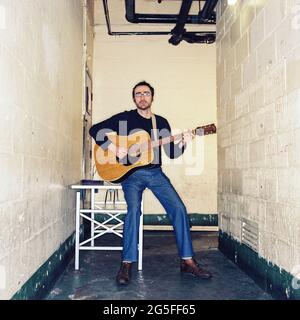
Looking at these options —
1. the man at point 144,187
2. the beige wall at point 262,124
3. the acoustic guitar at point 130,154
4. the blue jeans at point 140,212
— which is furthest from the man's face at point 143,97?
the beige wall at point 262,124

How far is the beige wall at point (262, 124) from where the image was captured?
202cm

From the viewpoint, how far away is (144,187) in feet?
9.68

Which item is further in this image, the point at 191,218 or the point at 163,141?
the point at 191,218

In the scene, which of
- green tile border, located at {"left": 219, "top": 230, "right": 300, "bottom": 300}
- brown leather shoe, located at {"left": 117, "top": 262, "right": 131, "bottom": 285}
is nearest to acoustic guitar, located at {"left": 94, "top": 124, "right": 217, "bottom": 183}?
brown leather shoe, located at {"left": 117, "top": 262, "right": 131, "bottom": 285}

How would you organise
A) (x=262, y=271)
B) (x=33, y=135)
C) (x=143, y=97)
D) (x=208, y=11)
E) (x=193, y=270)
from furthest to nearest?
(x=208, y=11), (x=143, y=97), (x=193, y=270), (x=262, y=271), (x=33, y=135)

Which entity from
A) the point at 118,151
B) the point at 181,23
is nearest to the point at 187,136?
the point at 118,151

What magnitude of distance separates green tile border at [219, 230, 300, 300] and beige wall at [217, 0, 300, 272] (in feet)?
0.21

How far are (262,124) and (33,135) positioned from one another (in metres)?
1.57

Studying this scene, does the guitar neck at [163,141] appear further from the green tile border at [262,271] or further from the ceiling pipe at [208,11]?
the ceiling pipe at [208,11]

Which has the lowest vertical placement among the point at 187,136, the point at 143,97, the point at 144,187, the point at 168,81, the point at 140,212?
the point at 140,212

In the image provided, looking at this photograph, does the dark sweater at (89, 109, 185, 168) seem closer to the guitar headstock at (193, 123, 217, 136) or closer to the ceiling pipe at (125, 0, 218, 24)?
the guitar headstock at (193, 123, 217, 136)

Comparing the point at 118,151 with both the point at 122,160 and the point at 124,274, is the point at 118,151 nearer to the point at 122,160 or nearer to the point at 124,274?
the point at 122,160

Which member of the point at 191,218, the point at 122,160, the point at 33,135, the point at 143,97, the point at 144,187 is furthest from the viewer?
the point at 191,218

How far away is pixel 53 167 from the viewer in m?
2.54
